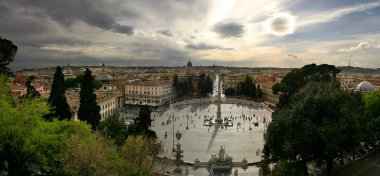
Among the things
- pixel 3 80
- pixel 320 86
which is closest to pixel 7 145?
pixel 3 80

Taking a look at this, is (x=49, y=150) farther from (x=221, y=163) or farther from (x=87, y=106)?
(x=221, y=163)

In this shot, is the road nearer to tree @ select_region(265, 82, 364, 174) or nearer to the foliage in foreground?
tree @ select_region(265, 82, 364, 174)

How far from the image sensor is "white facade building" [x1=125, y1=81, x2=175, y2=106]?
3081 inches

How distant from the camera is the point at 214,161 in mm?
27531

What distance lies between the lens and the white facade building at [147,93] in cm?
7825

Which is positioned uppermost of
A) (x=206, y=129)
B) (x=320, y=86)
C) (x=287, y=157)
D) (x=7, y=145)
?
(x=320, y=86)

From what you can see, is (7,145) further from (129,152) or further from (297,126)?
(297,126)

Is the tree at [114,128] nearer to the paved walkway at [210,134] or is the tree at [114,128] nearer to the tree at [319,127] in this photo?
the paved walkway at [210,134]

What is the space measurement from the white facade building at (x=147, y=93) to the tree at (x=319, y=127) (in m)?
58.0

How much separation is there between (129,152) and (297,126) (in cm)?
870

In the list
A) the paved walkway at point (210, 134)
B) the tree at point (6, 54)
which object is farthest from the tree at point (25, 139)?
the paved walkway at point (210, 134)

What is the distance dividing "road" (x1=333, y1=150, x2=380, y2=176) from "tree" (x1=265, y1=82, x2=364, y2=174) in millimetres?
1767

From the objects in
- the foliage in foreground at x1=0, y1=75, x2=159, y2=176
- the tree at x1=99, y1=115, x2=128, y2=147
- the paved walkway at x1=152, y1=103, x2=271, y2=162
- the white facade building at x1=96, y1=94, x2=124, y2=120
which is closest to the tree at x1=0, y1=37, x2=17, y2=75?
the foliage in foreground at x1=0, y1=75, x2=159, y2=176

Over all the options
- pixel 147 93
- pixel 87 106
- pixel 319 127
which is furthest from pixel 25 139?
pixel 147 93
